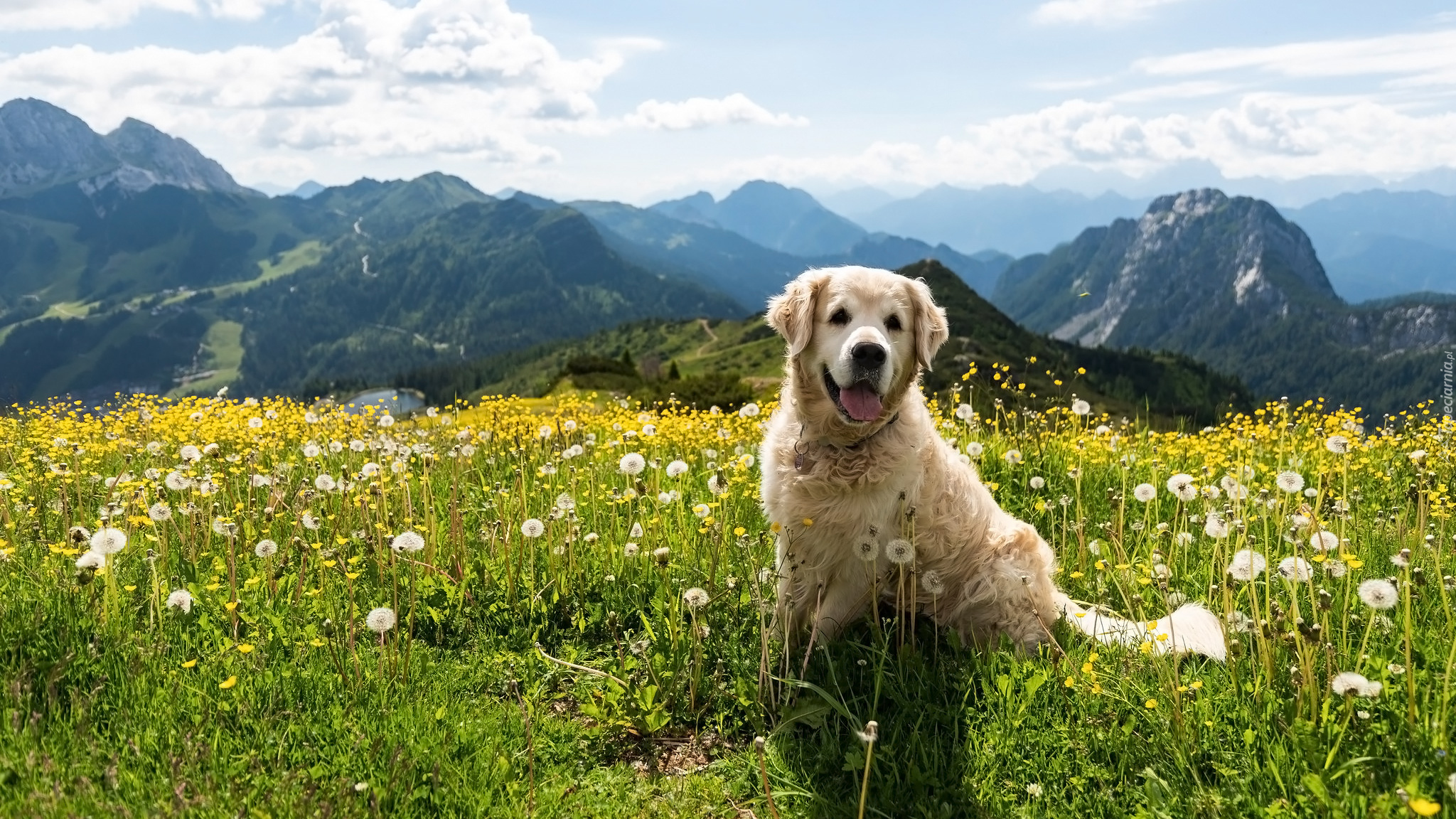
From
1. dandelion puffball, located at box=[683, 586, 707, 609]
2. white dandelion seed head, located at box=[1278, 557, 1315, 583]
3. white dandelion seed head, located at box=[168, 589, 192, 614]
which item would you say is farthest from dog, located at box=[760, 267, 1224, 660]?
white dandelion seed head, located at box=[168, 589, 192, 614]

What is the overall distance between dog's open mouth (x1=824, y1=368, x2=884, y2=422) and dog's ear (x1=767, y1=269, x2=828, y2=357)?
44 centimetres

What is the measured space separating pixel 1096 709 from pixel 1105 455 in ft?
15.6

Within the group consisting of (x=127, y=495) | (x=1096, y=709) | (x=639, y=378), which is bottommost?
(x=639, y=378)

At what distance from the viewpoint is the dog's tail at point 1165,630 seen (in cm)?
467

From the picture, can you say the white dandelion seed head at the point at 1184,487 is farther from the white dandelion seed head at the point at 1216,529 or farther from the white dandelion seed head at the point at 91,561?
the white dandelion seed head at the point at 91,561

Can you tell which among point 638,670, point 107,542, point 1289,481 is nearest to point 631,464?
point 638,670

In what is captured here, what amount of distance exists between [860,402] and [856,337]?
0.40 meters

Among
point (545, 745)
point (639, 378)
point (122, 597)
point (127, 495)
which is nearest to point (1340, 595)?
point (545, 745)

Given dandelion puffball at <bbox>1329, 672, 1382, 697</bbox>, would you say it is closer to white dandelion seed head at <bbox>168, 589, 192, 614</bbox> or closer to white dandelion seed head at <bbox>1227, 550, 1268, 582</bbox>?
white dandelion seed head at <bbox>1227, 550, 1268, 582</bbox>

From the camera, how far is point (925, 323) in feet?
17.8

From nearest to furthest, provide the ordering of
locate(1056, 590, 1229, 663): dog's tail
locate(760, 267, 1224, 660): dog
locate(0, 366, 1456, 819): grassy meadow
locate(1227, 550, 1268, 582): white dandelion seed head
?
locate(0, 366, 1456, 819): grassy meadow
locate(1227, 550, 1268, 582): white dandelion seed head
locate(1056, 590, 1229, 663): dog's tail
locate(760, 267, 1224, 660): dog

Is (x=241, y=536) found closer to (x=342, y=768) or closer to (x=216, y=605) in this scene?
(x=216, y=605)

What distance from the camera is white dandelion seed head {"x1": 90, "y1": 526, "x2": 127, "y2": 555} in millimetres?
4402

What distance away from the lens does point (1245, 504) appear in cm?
628
